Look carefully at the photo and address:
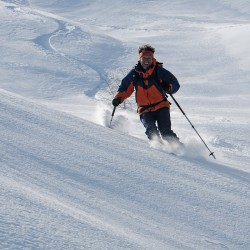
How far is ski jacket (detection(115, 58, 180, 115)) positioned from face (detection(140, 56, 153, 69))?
2.1 inches

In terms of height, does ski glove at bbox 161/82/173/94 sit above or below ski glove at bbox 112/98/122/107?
above

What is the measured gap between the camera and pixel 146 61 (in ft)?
20.4

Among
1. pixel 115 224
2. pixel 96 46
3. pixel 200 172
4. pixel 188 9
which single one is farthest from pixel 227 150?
pixel 188 9

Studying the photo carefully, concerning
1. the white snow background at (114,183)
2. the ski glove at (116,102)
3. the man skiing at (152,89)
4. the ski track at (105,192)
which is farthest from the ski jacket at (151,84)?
the ski track at (105,192)

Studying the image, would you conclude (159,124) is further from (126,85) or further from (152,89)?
(126,85)

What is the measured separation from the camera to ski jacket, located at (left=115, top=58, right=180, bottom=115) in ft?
20.7

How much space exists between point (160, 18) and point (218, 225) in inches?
1192

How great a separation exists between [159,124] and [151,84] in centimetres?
49

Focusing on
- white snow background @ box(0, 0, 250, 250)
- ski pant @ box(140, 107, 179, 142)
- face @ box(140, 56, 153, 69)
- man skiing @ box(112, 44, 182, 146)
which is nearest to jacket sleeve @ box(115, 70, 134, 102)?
man skiing @ box(112, 44, 182, 146)

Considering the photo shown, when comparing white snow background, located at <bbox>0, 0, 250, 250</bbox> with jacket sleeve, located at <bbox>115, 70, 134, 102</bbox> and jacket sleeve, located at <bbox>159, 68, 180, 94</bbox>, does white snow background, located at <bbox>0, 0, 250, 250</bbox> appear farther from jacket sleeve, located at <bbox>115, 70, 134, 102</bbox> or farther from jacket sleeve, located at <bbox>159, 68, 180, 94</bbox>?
jacket sleeve, located at <bbox>159, 68, 180, 94</bbox>

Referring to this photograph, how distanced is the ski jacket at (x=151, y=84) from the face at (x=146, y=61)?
0.18 ft

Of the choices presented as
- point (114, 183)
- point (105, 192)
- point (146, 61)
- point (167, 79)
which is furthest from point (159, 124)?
point (105, 192)

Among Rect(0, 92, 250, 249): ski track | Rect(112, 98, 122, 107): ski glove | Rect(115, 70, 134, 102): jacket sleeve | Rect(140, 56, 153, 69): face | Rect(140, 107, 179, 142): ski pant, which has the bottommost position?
Rect(0, 92, 250, 249): ski track

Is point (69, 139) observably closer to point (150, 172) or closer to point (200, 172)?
point (150, 172)
